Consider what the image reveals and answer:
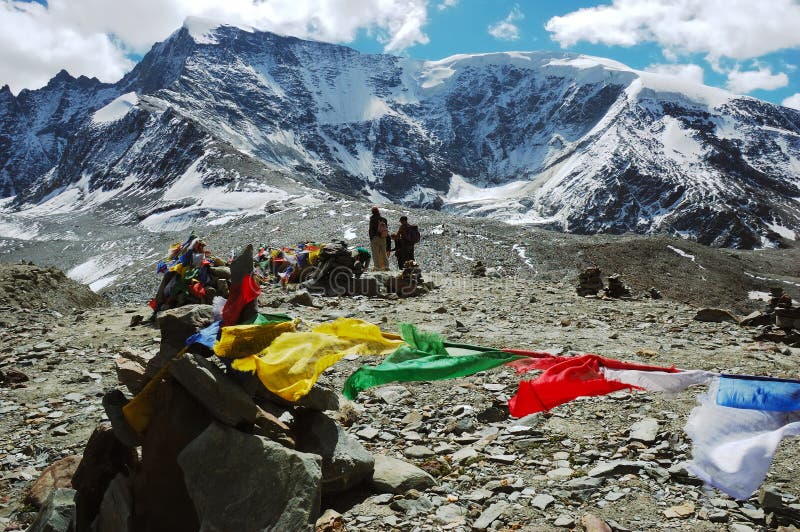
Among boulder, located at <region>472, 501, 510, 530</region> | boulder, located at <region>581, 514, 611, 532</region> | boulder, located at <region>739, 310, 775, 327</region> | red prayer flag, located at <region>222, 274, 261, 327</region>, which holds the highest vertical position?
red prayer flag, located at <region>222, 274, 261, 327</region>

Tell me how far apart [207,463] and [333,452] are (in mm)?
974

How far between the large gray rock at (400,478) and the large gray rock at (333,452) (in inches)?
4.2

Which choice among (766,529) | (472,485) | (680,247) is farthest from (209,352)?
(680,247)

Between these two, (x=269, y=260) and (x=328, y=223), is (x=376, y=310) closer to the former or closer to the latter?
(x=269, y=260)

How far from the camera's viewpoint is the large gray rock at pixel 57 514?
13.1 feet

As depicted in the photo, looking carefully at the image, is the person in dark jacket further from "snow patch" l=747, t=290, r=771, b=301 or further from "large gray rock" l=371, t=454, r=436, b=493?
"snow patch" l=747, t=290, r=771, b=301

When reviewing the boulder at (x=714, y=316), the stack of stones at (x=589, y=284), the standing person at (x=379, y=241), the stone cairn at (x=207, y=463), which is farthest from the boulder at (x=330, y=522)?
the standing person at (x=379, y=241)

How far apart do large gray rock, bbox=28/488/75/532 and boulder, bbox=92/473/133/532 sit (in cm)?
20

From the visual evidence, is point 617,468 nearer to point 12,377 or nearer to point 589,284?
point 12,377

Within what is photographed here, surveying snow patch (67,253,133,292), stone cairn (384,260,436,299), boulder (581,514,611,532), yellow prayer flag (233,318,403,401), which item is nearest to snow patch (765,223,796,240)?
snow patch (67,253,133,292)

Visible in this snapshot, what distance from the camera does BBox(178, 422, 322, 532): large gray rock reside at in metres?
3.51

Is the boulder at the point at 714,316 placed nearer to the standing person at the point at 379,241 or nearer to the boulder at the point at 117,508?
the standing person at the point at 379,241

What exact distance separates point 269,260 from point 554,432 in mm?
16946

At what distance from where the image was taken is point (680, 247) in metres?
38.5
